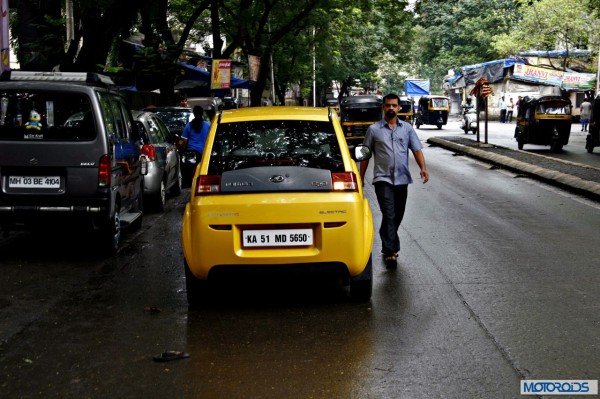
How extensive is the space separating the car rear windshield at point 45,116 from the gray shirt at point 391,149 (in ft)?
9.86

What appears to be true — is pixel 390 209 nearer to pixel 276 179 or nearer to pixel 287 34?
pixel 276 179

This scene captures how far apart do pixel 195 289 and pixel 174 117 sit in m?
13.1

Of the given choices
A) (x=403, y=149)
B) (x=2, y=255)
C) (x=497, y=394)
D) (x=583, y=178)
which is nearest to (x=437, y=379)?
(x=497, y=394)

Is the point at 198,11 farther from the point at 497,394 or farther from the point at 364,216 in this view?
the point at 497,394

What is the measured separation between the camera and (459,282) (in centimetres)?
727

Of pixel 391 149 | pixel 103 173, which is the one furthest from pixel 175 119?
pixel 391 149

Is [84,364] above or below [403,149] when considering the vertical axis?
below

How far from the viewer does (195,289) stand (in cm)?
637

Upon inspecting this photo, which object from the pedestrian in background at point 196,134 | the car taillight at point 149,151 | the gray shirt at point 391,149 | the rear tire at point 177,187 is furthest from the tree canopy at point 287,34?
the gray shirt at point 391,149

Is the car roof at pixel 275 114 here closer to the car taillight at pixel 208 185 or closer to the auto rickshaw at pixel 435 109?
the car taillight at pixel 208 185

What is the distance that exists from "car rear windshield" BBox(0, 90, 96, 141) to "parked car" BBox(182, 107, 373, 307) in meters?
2.55

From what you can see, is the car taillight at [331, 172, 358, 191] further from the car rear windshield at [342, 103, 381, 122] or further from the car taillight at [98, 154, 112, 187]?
the car rear windshield at [342, 103, 381, 122]

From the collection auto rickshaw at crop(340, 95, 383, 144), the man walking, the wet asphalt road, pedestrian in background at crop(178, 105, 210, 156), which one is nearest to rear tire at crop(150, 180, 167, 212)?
pedestrian in background at crop(178, 105, 210, 156)

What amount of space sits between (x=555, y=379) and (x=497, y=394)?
466 mm
